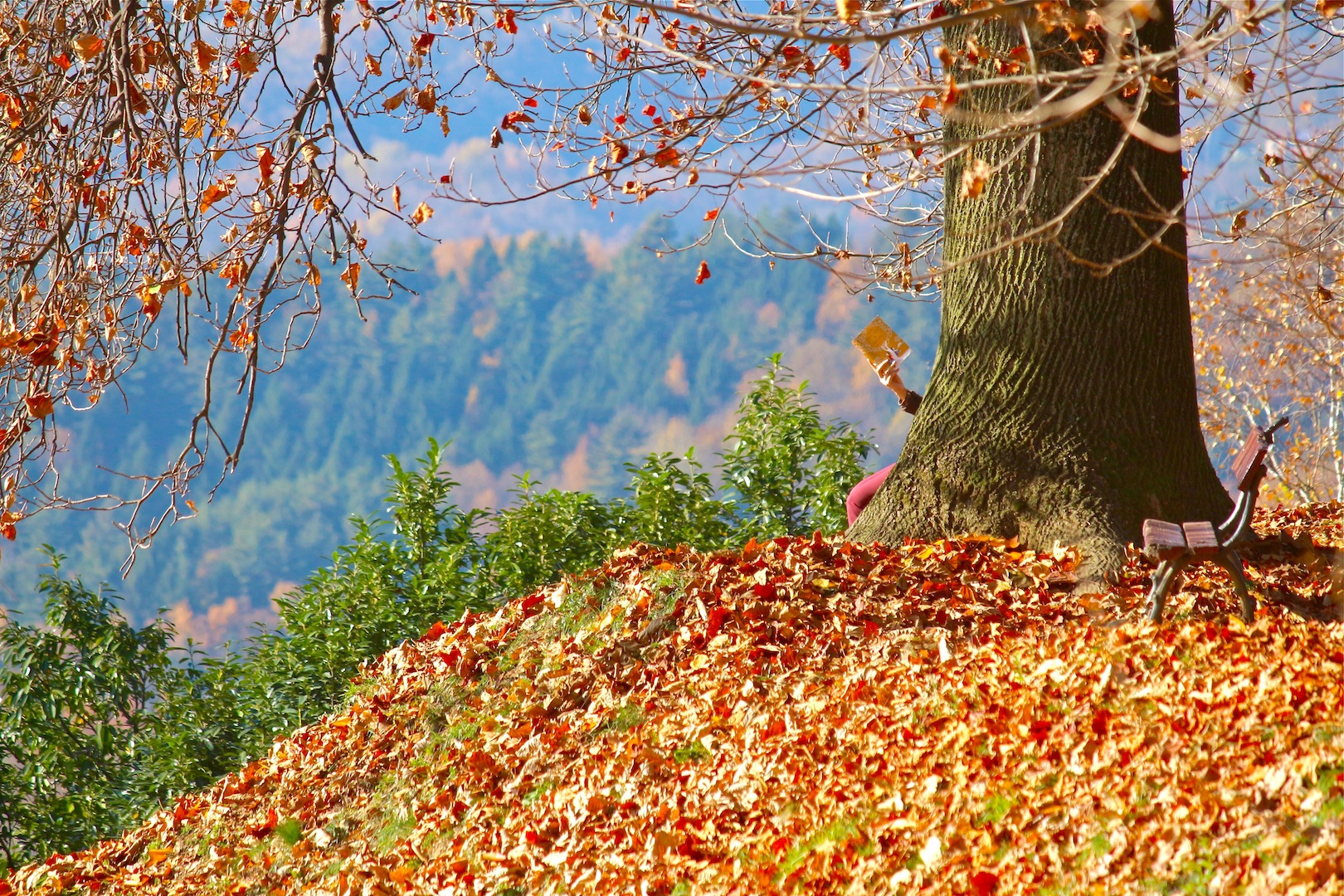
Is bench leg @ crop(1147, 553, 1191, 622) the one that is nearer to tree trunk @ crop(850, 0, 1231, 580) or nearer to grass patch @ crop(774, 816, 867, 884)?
tree trunk @ crop(850, 0, 1231, 580)

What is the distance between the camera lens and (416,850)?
452 centimetres

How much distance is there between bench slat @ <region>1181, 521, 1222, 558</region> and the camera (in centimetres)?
400

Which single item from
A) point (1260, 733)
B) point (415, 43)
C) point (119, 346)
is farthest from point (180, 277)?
point (1260, 733)

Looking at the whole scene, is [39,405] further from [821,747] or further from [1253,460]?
[1253,460]

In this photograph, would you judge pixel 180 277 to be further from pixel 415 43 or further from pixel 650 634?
pixel 650 634

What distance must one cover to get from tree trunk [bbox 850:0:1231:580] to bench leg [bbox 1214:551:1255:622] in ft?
2.82

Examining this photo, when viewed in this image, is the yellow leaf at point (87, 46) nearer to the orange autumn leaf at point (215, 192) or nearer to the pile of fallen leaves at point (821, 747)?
the orange autumn leaf at point (215, 192)

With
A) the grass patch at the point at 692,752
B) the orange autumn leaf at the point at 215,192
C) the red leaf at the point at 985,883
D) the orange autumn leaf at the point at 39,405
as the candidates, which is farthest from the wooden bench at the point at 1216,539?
the orange autumn leaf at the point at 39,405

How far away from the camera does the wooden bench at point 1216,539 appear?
13.1 feet

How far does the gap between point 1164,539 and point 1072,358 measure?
145 cm

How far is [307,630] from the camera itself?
7750mm

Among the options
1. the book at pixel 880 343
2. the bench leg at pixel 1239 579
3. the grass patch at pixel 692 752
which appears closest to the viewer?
the bench leg at pixel 1239 579

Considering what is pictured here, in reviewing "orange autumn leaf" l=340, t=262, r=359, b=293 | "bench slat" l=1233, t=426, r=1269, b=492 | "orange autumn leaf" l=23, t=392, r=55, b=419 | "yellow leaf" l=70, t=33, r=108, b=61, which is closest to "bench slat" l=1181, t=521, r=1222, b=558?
"bench slat" l=1233, t=426, r=1269, b=492

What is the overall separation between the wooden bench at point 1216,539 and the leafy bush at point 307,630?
380cm
